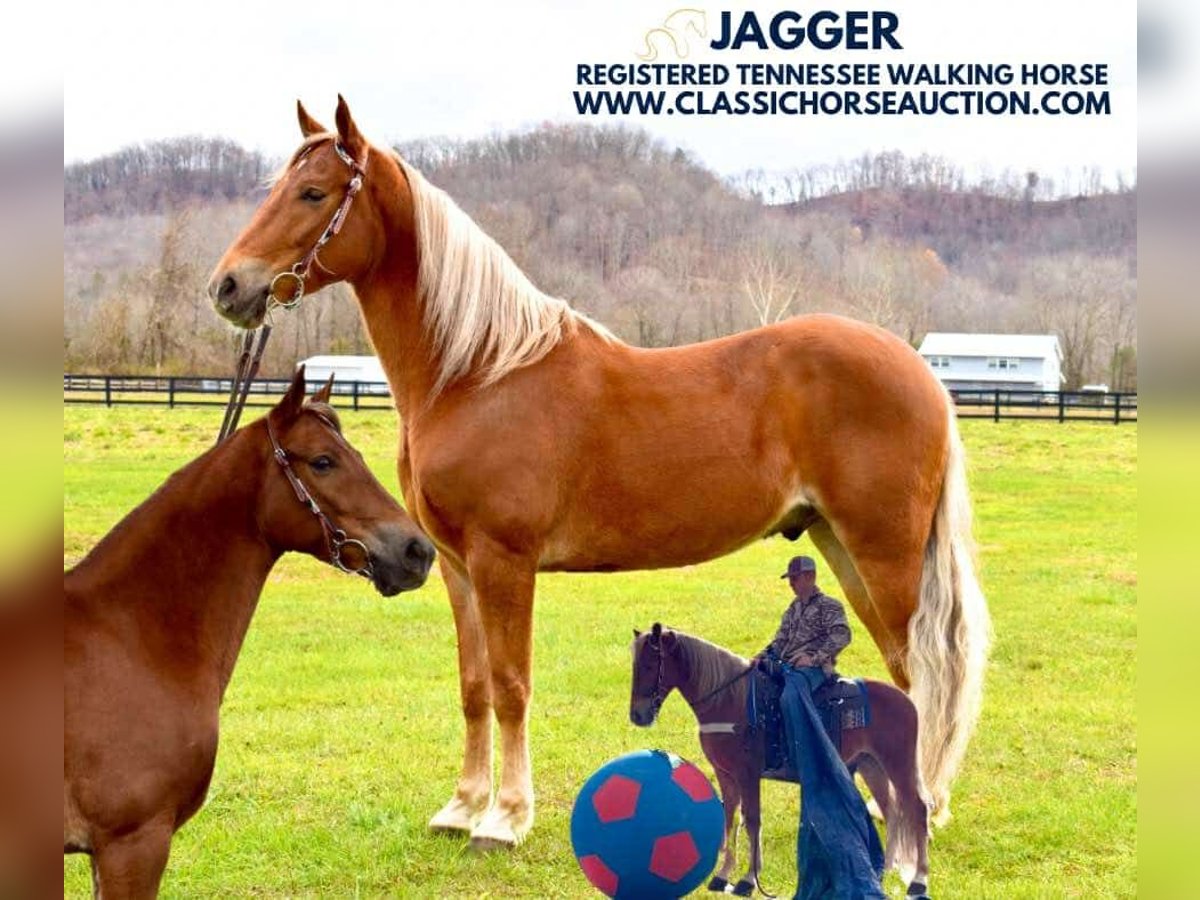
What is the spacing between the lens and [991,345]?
31.8 metres

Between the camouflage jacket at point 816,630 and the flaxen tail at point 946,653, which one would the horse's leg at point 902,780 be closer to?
the camouflage jacket at point 816,630

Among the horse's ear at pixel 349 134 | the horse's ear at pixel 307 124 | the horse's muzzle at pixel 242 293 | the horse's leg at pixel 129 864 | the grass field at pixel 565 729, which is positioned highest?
the horse's ear at pixel 307 124

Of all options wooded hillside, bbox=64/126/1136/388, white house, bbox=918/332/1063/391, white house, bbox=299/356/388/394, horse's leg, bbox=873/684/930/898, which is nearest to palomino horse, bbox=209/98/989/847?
horse's leg, bbox=873/684/930/898

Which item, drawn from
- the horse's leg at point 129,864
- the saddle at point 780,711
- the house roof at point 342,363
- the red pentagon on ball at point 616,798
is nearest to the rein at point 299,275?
the horse's leg at point 129,864

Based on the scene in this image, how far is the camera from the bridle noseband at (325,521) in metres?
3.29

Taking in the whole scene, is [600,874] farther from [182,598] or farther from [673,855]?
[182,598]

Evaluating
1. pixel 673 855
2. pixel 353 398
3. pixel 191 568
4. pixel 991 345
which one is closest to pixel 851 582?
pixel 673 855

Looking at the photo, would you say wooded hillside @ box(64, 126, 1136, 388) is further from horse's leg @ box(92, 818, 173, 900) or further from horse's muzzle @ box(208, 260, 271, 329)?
horse's leg @ box(92, 818, 173, 900)

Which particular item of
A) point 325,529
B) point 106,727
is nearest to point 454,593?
point 325,529

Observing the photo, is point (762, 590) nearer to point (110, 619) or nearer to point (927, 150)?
point (110, 619)

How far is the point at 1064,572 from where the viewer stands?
452 inches

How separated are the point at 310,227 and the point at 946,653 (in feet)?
9.54

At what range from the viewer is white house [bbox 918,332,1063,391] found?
31609 mm

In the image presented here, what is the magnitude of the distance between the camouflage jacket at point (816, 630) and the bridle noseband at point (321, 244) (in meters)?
2.05
